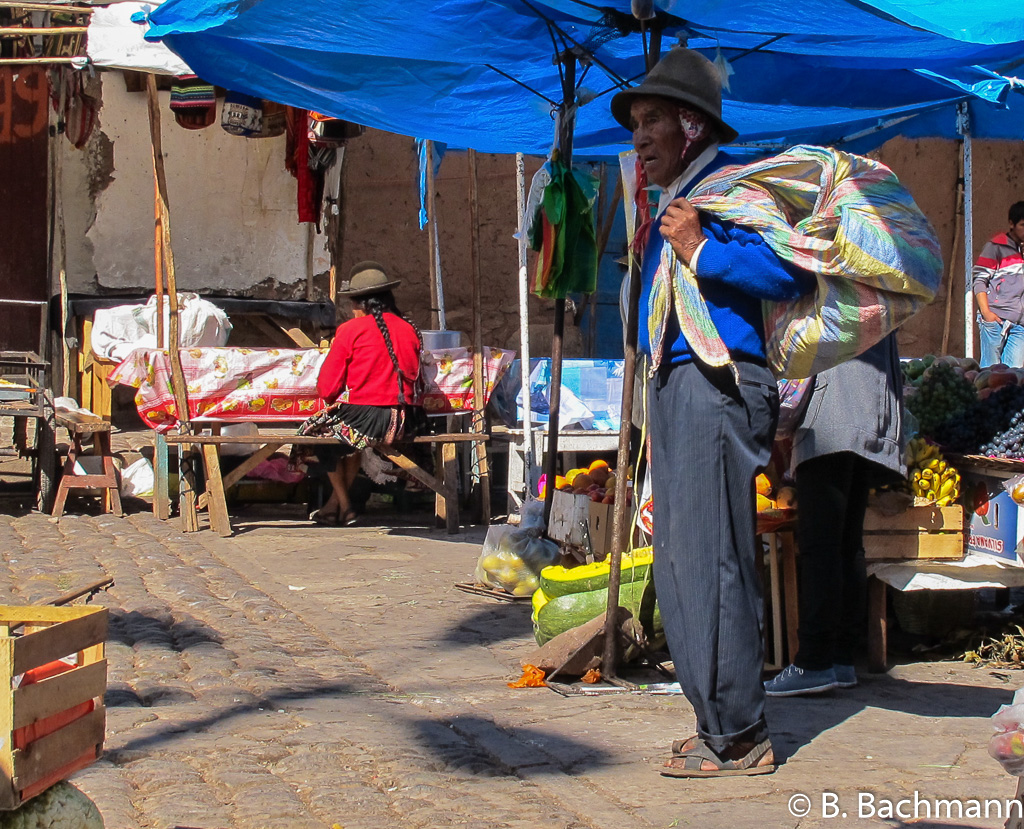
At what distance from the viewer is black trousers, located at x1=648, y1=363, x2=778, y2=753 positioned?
3.49 m

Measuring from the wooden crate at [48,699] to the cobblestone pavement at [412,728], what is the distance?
53cm

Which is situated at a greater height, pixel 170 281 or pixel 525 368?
pixel 170 281

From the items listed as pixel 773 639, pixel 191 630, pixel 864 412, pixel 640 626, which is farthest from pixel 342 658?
pixel 864 412

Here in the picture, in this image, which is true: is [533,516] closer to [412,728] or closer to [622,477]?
[622,477]

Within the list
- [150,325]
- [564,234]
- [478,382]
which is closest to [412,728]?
[564,234]

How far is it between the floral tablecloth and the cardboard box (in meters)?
4.39

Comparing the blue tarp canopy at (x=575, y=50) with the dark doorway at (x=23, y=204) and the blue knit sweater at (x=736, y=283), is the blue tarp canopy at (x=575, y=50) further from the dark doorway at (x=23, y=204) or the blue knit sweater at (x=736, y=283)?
the dark doorway at (x=23, y=204)

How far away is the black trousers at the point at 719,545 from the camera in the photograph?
3490 millimetres

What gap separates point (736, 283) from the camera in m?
3.39

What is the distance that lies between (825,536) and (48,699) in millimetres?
2880

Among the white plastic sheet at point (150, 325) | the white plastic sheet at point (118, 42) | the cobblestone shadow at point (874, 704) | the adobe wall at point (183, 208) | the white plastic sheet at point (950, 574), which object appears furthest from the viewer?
the adobe wall at point (183, 208)

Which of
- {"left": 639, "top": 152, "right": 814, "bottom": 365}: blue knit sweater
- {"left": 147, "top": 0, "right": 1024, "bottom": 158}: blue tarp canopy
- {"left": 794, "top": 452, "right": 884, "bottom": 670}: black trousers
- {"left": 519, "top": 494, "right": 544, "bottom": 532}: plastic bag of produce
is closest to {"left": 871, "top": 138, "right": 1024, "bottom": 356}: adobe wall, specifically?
{"left": 147, "top": 0, "right": 1024, "bottom": 158}: blue tarp canopy

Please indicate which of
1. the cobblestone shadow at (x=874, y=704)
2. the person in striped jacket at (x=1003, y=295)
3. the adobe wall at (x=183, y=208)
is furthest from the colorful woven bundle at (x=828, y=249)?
the adobe wall at (x=183, y=208)

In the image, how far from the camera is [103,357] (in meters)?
9.09
